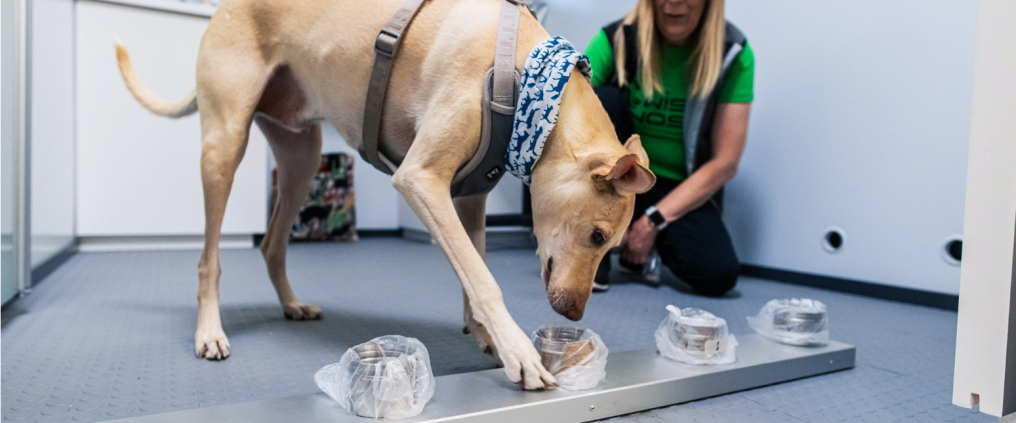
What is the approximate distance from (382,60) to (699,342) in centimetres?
83

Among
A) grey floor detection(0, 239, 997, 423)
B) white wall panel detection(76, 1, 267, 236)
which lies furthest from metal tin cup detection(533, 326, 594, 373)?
white wall panel detection(76, 1, 267, 236)

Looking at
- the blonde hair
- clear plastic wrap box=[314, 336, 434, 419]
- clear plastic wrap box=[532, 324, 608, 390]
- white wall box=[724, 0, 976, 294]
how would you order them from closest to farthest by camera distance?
clear plastic wrap box=[314, 336, 434, 419], clear plastic wrap box=[532, 324, 608, 390], white wall box=[724, 0, 976, 294], the blonde hair

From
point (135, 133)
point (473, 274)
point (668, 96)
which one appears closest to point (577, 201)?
point (473, 274)

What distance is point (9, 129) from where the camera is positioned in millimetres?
1570

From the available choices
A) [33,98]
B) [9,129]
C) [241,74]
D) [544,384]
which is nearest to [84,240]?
[33,98]

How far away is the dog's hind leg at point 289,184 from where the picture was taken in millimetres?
1584

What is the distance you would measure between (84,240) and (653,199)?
277 centimetres

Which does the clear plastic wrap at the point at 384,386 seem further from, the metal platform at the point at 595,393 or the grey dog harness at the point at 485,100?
the grey dog harness at the point at 485,100

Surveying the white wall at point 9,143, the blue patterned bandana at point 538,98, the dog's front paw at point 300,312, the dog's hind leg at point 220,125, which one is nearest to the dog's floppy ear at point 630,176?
the blue patterned bandana at point 538,98

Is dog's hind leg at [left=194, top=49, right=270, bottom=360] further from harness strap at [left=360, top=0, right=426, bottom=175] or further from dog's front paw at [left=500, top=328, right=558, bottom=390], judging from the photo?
dog's front paw at [left=500, top=328, right=558, bottom=390]

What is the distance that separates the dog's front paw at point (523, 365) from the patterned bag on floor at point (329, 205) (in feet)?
9.70

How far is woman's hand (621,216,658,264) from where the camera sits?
2.22 metres

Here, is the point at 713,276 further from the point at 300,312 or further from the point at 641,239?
the point at 300,312

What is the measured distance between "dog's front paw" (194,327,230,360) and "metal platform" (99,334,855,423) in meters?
0.41
